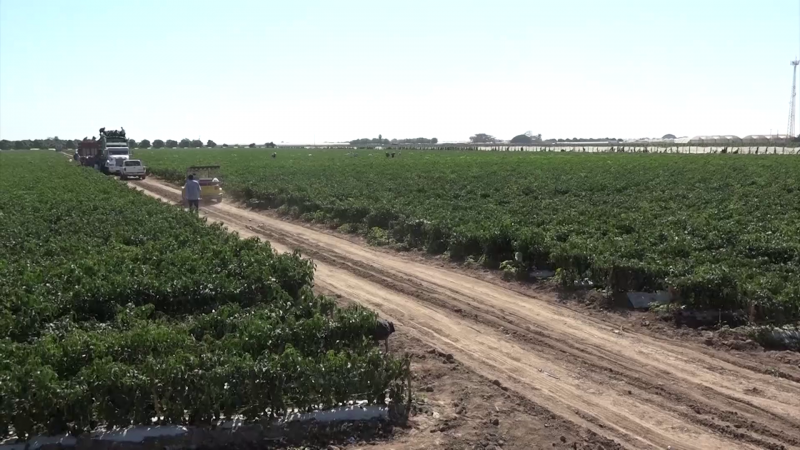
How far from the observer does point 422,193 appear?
26.6 metres

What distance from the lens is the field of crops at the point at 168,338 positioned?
21.6ft

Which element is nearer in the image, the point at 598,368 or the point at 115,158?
the point at 598,368

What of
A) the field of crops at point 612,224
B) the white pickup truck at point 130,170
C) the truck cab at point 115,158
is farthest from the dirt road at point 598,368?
the truck cab at point 115,158

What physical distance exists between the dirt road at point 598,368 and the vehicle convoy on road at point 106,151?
37375mm

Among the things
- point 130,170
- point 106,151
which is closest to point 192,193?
point 130,170

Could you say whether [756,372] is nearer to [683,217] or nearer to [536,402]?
[536,402]

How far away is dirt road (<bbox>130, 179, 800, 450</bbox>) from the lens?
7301 mm

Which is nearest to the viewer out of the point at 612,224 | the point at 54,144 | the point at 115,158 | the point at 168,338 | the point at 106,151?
the point at 168,338

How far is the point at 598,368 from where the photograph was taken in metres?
9.09

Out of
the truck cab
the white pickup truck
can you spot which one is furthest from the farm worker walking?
the truck cab

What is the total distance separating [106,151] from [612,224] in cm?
4119

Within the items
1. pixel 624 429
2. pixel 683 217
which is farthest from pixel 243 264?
pixel 683 217

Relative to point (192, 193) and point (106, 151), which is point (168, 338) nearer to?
point (192, 193)

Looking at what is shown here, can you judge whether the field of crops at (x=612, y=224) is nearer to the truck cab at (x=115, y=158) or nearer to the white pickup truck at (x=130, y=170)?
the white pickup truck at (x=130, y=170)
